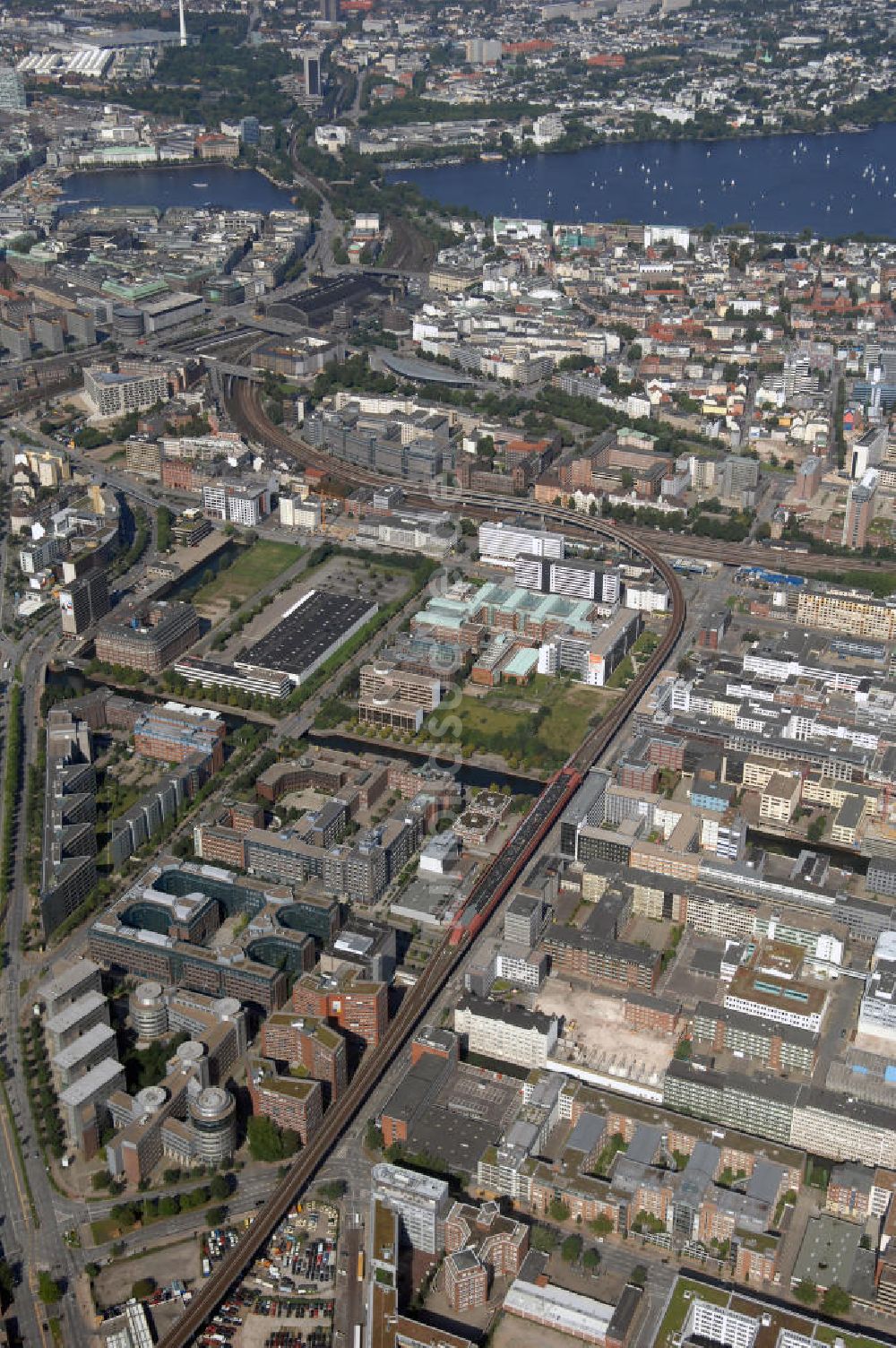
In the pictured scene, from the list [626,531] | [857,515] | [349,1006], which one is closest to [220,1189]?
[349,1006]

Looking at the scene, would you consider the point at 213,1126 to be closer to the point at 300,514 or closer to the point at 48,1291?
the point at 48,1291

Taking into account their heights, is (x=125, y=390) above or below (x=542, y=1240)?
above

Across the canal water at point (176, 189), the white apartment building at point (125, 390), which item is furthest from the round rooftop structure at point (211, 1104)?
the canal water at point (176, 189)

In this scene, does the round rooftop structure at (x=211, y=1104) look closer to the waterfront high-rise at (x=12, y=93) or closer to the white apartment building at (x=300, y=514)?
the white apartment building at (x=300, y=514)

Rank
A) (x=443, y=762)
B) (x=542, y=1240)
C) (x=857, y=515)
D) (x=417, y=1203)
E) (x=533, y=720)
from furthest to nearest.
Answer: (x=857, y=515)
(x=533, y=720)
(x=443, y=762)
(x=542, y=1240)
(x=417, y=1203)

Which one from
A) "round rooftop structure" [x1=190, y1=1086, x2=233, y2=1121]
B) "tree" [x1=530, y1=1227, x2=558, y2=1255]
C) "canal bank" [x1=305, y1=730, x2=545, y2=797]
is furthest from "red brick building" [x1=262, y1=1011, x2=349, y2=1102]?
"canal bank" [x1=305, y1=730, x2=545, y2=797]

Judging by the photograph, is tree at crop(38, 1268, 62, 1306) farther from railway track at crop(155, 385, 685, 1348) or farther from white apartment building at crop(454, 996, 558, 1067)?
white apartment building at crop(454, 996, 558, 1067)
